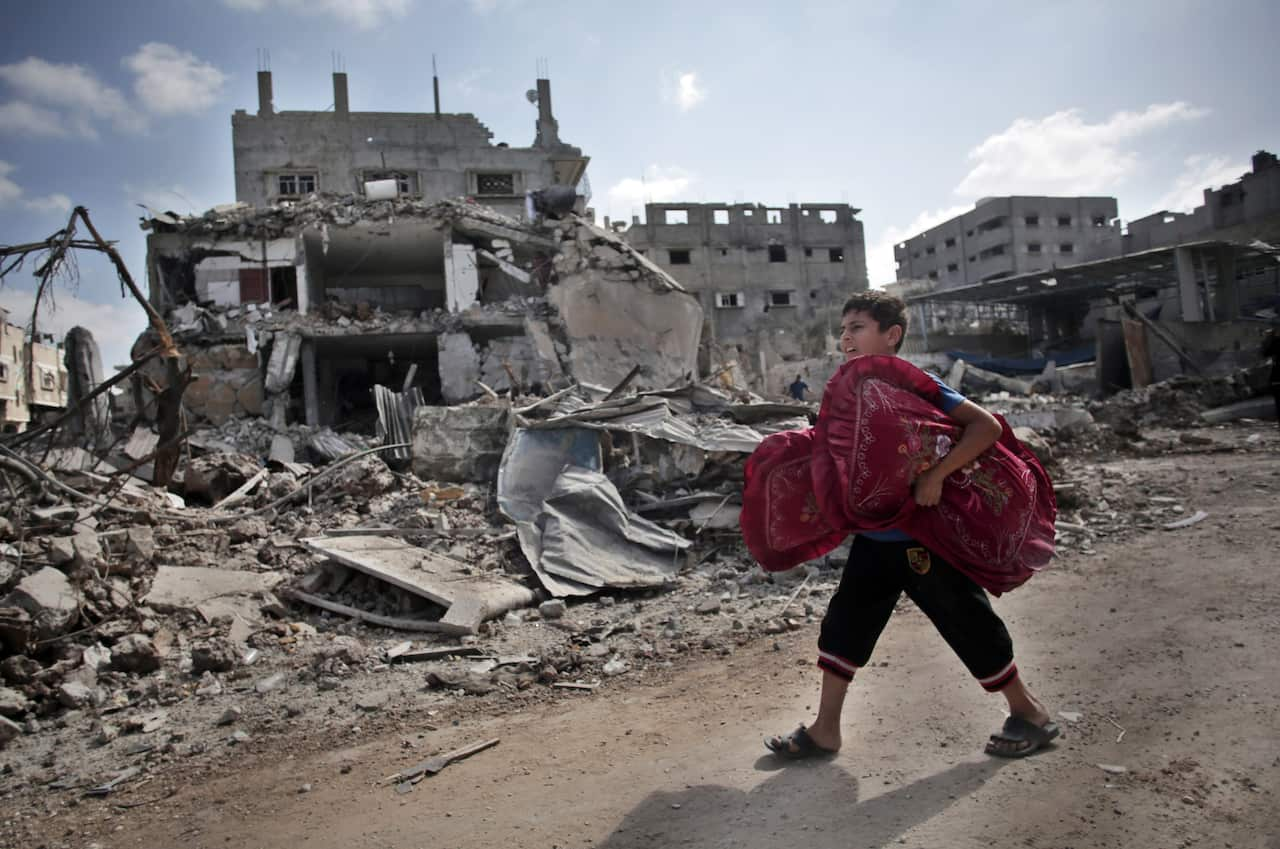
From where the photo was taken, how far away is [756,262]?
3772 cm

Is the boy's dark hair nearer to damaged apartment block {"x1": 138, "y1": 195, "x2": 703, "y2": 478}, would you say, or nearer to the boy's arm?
the boy's arm

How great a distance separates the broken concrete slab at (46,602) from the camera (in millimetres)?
4066

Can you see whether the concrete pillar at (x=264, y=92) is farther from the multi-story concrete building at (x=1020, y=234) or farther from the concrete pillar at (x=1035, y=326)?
the multi-story concrete building at (x=1020, y=234)

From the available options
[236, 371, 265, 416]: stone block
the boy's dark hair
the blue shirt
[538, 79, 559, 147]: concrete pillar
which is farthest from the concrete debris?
[538, 79, 559, 147]: concrete pillar

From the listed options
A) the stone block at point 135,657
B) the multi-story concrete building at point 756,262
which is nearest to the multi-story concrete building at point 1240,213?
the multi-story concrete building at point 756,262

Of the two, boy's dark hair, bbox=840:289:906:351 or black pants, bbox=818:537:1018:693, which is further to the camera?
boy's dark hair, bbox=840:289:906:351

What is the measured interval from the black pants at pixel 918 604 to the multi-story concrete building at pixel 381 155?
26024 millimetres

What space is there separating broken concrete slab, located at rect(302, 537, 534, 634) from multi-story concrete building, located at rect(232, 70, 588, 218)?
2269cm

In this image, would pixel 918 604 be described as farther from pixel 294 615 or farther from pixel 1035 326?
pixel 1035 326

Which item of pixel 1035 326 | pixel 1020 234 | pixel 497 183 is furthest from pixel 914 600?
pixel 1020 234

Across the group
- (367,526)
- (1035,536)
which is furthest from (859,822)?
(367,526)

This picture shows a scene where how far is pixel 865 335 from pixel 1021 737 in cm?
124

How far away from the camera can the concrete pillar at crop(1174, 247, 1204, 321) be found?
18.6 meters

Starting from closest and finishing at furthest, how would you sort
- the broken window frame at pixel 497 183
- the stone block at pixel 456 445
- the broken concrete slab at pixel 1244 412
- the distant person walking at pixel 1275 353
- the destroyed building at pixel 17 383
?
the distant person walking at pixel 1275 353 < the stone block at pixel 456 445 < the broken concrete slab at pixel 1244 412 < the broken window frame at pixel 497 183 < the destroyed building at pixel 17 383
